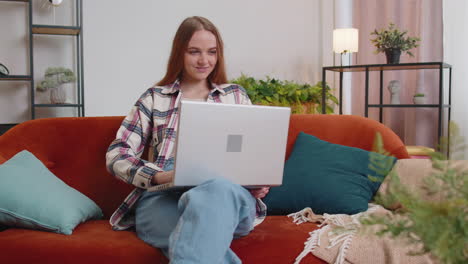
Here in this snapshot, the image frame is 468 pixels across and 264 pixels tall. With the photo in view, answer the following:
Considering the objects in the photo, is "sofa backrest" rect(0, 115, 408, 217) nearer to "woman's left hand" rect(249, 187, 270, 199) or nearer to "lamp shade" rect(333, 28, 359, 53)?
"woman's left hand" rect(249, 187, 270, 199)

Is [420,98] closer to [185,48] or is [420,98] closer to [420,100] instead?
[420,100]

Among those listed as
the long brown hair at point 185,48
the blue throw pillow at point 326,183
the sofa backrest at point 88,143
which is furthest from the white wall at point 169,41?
the blue throw pillow at point 326,183

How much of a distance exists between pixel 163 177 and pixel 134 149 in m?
0.30

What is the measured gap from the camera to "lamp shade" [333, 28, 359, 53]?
13.2 ft

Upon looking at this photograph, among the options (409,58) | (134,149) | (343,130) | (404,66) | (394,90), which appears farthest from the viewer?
(409,58)

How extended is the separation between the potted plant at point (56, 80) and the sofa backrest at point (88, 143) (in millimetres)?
1953

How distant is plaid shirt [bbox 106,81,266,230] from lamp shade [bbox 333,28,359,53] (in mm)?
2138

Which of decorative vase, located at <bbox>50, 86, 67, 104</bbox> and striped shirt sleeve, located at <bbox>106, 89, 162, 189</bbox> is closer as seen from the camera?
striped shirt sleeve, located at <bbox>106, 89, 162, 189</bbox>

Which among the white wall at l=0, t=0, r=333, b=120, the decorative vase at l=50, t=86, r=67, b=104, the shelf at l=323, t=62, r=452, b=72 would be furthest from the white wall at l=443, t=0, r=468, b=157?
the decorative vase at l=50, t=86, r=67, b=104

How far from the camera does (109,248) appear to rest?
1.57 meters

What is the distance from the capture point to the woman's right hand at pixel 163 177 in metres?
1.59

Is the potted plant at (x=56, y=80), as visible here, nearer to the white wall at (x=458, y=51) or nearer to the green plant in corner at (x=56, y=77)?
the green plant in corner at (x=56, y=77)

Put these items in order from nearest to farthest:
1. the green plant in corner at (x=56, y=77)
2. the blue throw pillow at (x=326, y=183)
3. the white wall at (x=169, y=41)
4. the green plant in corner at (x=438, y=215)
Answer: the green plant in corner at (x=438, y=215) < the blue throw pillow at (x=326, y=183) < the green plant in corner at (x=56, y=77) < the white wall at (x=169, y=41)

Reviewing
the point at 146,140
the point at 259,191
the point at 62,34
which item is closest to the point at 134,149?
the point at 146,140
